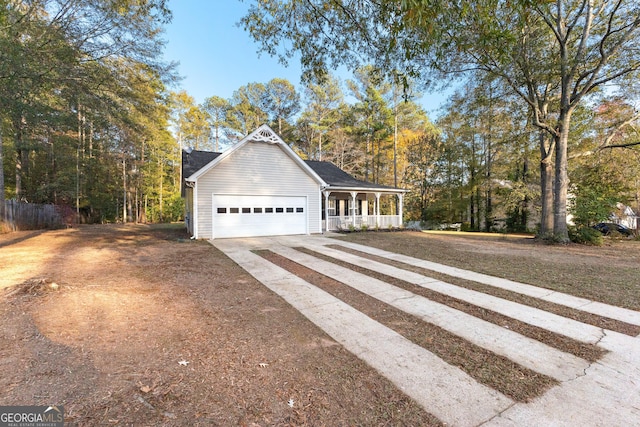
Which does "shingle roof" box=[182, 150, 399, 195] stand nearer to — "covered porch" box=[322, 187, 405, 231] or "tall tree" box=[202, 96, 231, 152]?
"covered porch" box=[322, 187, 405, 231]

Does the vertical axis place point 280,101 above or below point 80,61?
above

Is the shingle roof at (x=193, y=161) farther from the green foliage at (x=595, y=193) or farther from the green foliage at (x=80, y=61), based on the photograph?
the green foliage at (x=595, y=193)

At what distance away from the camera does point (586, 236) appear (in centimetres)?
1046

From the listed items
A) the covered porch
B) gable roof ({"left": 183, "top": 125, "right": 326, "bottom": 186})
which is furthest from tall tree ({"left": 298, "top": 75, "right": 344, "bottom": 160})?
gable roof ({"left": 183, "top": 125, "right": 326, "bottom": 186})

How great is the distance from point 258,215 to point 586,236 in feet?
44.0

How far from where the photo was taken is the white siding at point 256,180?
11.6 metres

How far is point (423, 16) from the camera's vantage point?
312cm

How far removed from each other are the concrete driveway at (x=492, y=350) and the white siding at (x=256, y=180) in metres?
7.56

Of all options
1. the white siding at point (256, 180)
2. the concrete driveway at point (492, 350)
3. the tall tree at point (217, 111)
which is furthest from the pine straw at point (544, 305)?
the tall tree at point (217, 111)

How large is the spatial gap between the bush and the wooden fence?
24.3 m

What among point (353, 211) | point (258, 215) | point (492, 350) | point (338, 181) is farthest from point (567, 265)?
point (338, 181)

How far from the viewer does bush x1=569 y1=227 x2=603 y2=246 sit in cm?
1028

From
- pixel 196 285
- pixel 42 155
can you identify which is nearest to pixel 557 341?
pixel 196 285

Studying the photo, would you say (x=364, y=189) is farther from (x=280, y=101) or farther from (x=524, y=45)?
(x=280, y=101)
